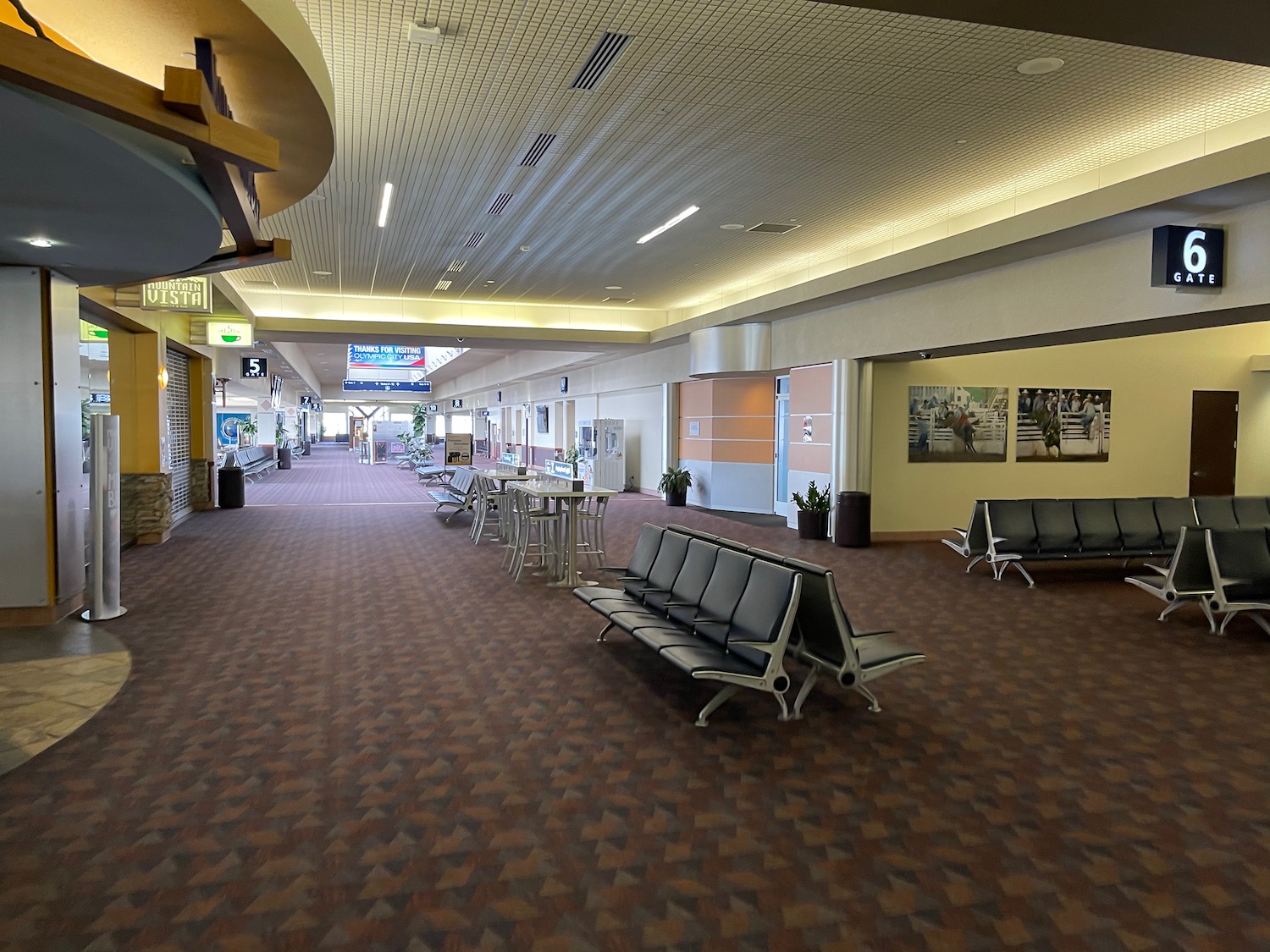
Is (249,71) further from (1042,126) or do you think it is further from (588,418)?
(588,418)

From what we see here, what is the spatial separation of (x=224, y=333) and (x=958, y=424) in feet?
38.2

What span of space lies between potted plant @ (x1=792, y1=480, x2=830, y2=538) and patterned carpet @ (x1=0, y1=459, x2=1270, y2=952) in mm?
5659

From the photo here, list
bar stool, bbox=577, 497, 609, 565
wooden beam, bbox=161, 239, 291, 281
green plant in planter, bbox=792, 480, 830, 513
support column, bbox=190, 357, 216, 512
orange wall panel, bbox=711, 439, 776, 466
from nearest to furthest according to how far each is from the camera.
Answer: wooden beam, bbox=161, 239, 291, 281 → bar stool, bbox=577, 497, 609, 565 → green plant in planter, bbox=792, 480, 830, 513 → support column, bbox=190, 357, 216, 512 → orange wall panel, bbox=711, 439, 776, 466

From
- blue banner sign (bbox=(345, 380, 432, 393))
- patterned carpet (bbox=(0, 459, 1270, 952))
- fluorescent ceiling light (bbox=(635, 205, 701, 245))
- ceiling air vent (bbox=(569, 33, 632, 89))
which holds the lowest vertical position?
patterned carpet (bbox=(0, 459, 1270, 952))

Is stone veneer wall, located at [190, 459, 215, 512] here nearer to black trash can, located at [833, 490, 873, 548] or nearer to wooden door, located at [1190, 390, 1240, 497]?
black trash can, located at [833, 490, 873, 548]

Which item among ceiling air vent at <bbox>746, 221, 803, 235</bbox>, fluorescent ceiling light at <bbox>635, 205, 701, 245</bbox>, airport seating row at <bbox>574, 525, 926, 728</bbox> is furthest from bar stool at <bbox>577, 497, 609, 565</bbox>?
ceiling air vent at <bbox>746, 221, 803, 235</bbox>

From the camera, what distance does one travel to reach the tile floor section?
4.20 metres

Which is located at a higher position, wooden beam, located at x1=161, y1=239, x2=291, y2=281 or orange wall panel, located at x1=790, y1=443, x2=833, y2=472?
wooden beam, located at x1=161, y1=239, x2=291, y2=281

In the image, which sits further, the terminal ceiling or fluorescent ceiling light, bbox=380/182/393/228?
fluorescent ceiling light, bbox=380/182/393/228

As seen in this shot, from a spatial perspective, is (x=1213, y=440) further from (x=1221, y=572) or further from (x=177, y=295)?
(x=177, y=295)

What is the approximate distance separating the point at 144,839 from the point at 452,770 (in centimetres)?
123

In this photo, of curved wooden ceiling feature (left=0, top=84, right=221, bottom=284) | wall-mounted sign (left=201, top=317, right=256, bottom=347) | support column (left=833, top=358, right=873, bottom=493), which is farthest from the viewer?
wall-mounted sign (left=201, top=317, right=256, bottom=347)

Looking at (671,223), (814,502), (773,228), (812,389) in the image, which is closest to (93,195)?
(671,223)

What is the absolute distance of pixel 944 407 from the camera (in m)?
12.1
